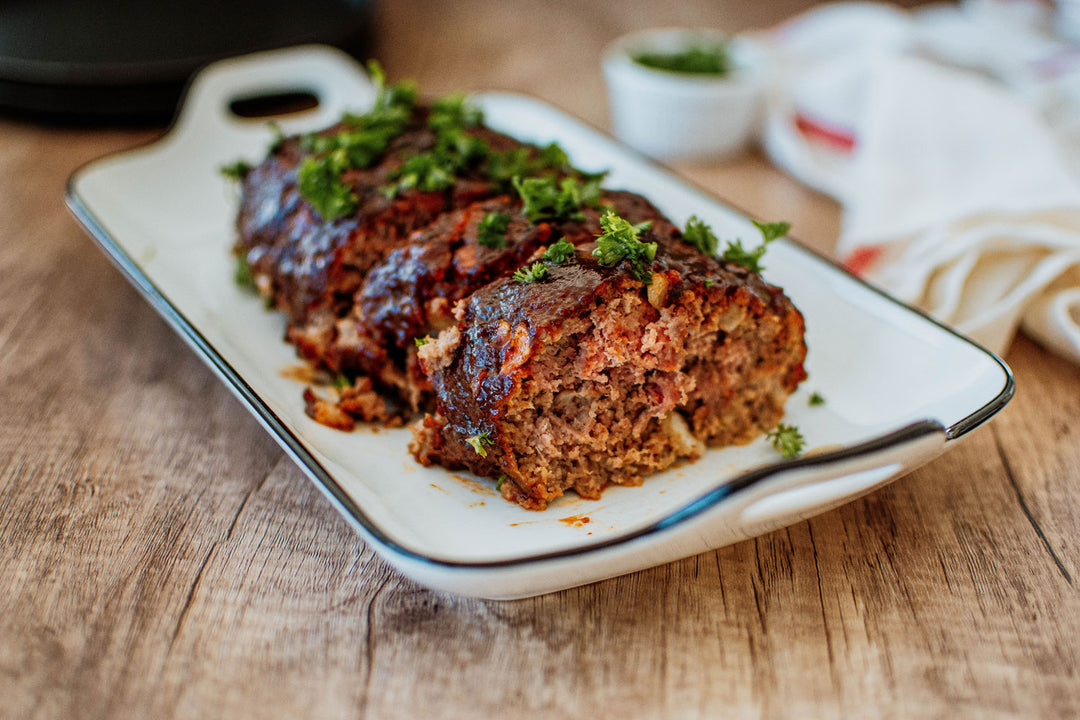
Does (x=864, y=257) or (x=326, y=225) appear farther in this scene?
(x=864, y=257)

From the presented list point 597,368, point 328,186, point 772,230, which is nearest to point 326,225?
point 328,186

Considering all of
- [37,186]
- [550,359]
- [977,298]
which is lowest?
[37,186]

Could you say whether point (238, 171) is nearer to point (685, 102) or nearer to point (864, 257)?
point (685, 102)

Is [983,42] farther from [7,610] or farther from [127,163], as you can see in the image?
[7,610]

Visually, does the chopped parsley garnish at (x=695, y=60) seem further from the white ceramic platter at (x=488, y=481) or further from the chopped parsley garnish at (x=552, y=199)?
the chopped parsley garnish at (x=552, y=199)

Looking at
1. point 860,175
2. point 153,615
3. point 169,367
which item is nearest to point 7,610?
point 153,615

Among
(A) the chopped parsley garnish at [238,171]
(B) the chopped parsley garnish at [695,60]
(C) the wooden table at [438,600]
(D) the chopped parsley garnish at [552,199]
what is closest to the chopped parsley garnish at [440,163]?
(D) the chopped parsley garnish at [552,199]
